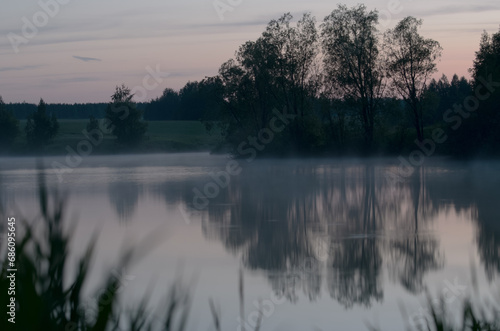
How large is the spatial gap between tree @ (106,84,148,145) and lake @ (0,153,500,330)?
194ft

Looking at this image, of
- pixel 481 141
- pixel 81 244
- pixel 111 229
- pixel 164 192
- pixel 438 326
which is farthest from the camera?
pixel 481 141

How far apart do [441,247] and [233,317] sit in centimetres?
488

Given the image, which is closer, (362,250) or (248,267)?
(248,267)

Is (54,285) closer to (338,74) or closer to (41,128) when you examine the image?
(338,74)

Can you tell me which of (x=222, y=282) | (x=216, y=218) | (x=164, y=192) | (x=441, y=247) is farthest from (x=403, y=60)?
(x=222, y=282)

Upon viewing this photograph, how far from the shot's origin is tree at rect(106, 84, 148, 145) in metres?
81.8

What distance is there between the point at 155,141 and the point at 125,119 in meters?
8.66

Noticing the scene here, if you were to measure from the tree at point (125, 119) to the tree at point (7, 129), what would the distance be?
11544 mm

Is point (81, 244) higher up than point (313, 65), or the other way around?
point (313, 65)

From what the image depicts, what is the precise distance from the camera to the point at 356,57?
154 feet

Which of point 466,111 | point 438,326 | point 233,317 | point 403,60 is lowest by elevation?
point 233,317

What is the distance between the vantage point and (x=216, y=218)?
1551 centimetres

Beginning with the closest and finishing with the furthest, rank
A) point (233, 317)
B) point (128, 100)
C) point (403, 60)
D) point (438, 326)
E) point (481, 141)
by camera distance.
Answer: point (438, 326)
point (233, 317)
point (481, 141)
point (403, 60)
point (128, 100)

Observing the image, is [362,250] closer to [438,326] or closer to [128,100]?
[438,326]
